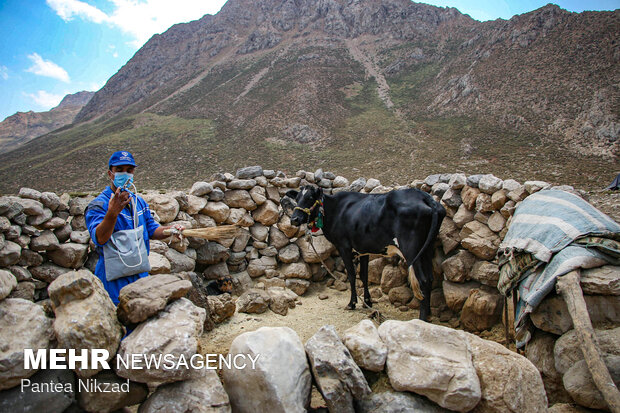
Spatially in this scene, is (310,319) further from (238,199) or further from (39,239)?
(39,239)

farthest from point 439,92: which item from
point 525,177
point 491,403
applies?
point 491,403

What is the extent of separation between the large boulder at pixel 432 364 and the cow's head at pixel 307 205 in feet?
11.1

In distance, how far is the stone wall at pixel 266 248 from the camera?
402cm

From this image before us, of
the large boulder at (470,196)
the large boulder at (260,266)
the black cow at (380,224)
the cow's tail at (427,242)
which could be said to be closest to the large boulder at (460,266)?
the black cow at (380,224)

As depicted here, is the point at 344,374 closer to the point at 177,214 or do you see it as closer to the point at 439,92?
the point at 177,214

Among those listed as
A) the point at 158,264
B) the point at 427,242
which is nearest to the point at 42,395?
the point at 158,264

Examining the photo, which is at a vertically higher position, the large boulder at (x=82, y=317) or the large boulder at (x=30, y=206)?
the large boulder at (x=30, y=206)

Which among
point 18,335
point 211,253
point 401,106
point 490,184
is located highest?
point 401,106

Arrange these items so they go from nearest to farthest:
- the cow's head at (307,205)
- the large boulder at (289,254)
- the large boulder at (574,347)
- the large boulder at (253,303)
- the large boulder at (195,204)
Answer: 1. the large boulder at (574,347)
2. the large boulder at (253,303)
3. the cow's head at (307,205)
4. the large boulder at (195,204)
5. the large boulder at (289,254)

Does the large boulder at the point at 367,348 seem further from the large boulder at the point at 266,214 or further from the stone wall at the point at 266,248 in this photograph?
the large boulder at the point at 266,214

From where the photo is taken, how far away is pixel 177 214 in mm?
5516

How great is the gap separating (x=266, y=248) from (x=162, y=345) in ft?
15.5

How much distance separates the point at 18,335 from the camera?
64.1 inches

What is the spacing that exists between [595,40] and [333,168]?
31878mm
